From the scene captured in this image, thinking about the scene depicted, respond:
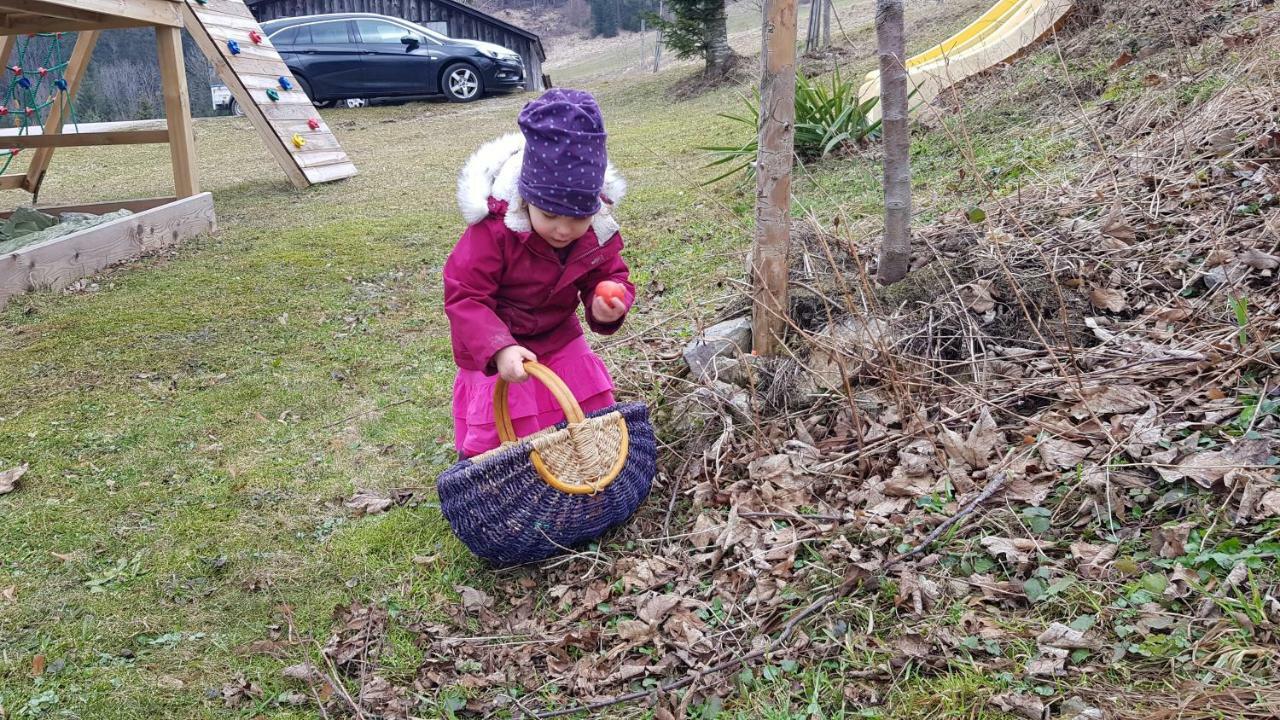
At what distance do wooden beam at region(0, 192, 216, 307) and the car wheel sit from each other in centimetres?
1189

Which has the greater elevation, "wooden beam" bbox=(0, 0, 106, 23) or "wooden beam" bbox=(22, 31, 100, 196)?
"wooden beam" bbox=(0, 0, 106, 23)

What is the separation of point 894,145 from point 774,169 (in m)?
0.51

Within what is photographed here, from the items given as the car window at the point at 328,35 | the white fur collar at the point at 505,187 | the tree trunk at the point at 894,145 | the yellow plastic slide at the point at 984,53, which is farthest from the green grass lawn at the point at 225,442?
the car window at the point at 328,35

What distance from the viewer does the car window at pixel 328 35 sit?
1852 centimetres

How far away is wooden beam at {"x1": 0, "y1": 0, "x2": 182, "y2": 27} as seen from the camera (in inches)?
237

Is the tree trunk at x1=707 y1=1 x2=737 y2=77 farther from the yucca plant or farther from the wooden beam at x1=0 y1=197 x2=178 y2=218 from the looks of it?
the wooden beam at x1=0 y1=197 x2=178 y2=218

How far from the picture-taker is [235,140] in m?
14.8

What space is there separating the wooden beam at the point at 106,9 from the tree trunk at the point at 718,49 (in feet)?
30.4

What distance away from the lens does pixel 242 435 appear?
12.8ft

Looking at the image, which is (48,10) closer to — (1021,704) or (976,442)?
(976,442)

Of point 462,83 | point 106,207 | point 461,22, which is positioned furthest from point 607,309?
point 461,22

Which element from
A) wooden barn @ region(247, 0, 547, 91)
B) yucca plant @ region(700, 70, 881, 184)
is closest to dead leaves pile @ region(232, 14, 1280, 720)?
yucca plant @ region(700, 70, 881, 184)

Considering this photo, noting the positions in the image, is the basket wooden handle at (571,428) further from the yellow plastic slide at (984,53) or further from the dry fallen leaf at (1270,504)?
the yellow plastic slide at (984,53)

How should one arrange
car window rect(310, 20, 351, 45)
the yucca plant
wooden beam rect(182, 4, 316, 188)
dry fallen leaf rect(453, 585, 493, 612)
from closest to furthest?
dry fallen leaf rect(453, 585, 493, 612) < the yucca plant < wooden beam rect(182, 4, 316, 188) < car window rect(310, 20, 351, 45)
